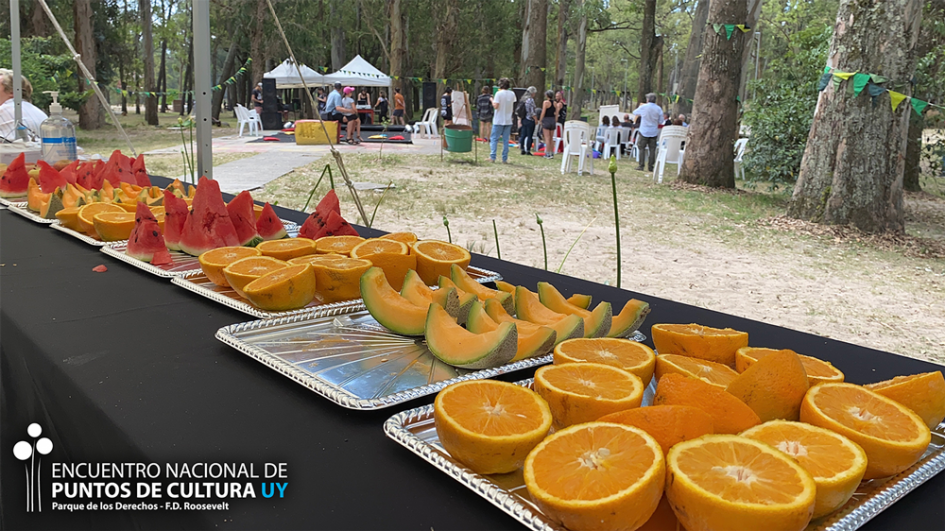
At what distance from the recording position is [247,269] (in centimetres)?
170

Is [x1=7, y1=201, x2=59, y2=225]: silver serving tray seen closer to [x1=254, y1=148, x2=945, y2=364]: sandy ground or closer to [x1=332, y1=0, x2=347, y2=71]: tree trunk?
[x1=254, y1=148, x2=945, y2=364]: sandy ground

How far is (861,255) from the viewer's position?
6918 mm

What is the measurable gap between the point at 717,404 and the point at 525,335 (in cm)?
45

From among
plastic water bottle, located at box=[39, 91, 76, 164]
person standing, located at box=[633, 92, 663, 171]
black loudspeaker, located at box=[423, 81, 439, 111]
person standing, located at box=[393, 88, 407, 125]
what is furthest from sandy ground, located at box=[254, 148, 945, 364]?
black loudspeaker, located at box=[423, 81, 439, 111]

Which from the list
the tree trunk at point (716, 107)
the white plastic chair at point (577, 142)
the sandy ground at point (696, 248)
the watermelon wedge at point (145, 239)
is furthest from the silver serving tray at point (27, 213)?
the white plastic chair at point (577, 142)

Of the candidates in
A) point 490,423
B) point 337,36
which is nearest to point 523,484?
point 490,423

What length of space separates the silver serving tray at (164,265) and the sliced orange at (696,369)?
53.7 inches

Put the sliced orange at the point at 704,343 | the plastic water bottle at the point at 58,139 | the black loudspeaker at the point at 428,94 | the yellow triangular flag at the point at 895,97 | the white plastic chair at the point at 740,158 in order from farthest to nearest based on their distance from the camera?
the black loudspeaker at the point at 428,94, the white plastic chair at the point at 740,158, the yellow triangular flag at the point at 895,97, the plastic water bottle at the point at 58,139, the sliced orange at the point at 704,343

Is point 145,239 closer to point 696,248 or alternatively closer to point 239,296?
point 239,296

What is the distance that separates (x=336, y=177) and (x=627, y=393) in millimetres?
10707

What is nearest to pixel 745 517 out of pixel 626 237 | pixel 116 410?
pixel 116 410

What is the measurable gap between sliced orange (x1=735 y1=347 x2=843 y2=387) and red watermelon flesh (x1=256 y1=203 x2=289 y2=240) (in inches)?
62.6

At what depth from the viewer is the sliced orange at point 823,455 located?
31.8 inches

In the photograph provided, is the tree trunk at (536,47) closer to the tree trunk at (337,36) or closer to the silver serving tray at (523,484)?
the tree trunk at (337,36)
